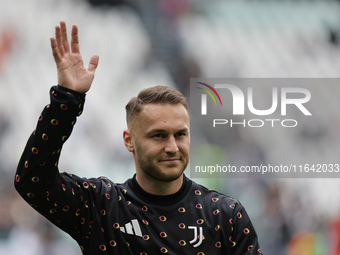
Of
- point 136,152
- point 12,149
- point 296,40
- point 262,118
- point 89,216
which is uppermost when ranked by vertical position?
point 296,40

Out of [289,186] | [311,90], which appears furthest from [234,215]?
[311,90]

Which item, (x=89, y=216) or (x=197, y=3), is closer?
(x=89, y=216)

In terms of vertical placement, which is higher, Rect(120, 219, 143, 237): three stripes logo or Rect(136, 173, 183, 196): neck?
Rect(136, 173, 183, 196): neck

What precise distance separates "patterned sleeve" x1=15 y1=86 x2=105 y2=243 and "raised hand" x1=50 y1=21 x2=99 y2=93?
0.03 meters

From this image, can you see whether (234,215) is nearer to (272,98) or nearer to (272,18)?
(272,98)

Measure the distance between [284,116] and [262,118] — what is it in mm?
159

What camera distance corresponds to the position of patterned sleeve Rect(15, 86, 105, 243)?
156 centimetres

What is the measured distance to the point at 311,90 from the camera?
12.1 ft

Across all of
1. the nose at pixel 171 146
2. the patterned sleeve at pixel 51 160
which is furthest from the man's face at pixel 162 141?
the patterned sleeve at pixel 51 160

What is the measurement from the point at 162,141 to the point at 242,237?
0.44 meters

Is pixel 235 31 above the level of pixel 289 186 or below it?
above

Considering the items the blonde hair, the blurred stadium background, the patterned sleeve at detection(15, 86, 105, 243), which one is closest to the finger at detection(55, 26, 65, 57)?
the patterned sleeve at detection(15, 86, 105, 243)

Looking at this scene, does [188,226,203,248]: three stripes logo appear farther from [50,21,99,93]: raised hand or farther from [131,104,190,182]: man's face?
[50,21,99,93]: raised hand

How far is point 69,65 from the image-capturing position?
64.7 inches
